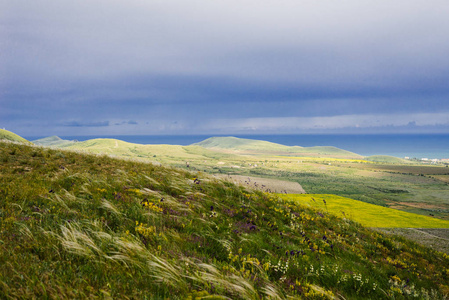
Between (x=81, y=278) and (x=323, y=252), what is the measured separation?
6404 mm

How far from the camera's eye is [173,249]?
4.57 m

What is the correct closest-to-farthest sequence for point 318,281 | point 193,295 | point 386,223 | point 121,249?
point 193,295 < point 121,249 < point 318,281 < point 386,223

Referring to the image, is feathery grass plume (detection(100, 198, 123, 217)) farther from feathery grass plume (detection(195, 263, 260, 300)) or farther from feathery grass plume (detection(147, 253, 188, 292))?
feathery grass plume (detection(195, 263, 260, 300))

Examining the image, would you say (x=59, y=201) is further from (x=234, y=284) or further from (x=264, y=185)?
(x=264, y=185)

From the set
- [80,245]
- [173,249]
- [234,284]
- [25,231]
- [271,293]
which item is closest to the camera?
[271,293]

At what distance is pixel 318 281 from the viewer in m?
4.95

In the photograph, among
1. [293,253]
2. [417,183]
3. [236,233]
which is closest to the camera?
[293,253]

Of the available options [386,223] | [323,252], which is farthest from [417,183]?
[323,252]

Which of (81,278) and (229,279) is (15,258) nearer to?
(81,278)

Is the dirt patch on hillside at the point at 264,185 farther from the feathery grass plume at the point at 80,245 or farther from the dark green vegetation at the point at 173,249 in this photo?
the feathery grass plume at the point at 80,245

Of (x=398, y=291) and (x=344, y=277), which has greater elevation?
(x=344, y=277)

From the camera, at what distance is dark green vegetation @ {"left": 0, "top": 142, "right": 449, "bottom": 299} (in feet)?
10.8

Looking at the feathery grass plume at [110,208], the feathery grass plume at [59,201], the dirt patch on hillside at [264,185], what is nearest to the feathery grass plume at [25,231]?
the feathery grass plume at [59,201]

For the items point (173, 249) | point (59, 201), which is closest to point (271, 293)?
point (173, 249)
